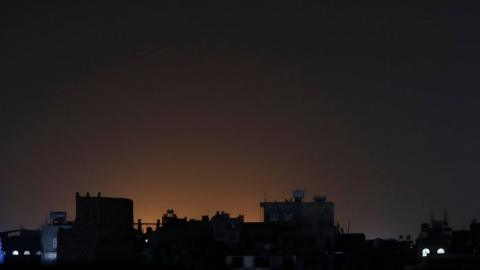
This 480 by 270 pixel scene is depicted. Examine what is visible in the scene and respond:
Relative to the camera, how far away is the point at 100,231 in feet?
364

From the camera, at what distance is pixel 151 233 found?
147m

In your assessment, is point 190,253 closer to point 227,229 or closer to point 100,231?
point 100,231

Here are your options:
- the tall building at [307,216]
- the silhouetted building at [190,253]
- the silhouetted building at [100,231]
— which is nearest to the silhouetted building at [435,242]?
the tall building at [307,216]

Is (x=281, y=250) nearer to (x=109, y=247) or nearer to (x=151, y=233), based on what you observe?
(x=151, y=233)

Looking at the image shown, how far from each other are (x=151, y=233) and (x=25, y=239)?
37290 millimetres

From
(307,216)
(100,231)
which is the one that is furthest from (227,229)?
(100,231)

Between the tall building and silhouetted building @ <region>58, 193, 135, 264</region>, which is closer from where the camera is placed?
silhouetted building @ <region>58, 193, 135, 264</region>

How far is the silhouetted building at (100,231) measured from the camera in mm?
110625

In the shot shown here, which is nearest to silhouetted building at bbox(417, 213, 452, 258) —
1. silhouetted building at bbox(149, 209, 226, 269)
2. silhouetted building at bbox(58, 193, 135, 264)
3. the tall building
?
the tall building

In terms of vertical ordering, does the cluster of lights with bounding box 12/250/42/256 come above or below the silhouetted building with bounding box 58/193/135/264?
above

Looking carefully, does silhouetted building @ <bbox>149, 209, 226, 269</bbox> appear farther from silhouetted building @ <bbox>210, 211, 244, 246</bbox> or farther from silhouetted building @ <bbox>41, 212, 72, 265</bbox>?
silhouetted building @ <bbox>41, 212, 72, 265</bbox>

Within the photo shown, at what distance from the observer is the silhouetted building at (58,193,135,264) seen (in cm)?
11062

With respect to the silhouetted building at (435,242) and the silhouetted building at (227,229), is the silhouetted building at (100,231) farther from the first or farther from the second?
the silhouetted building at (435,242)

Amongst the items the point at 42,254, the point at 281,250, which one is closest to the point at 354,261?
the point at 281,250
